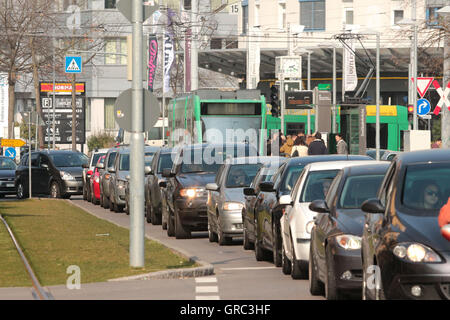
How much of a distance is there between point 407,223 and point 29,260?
9505mm

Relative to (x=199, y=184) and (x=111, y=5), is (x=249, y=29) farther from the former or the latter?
(x=199, y=184)

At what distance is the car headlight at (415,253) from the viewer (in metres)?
9.21

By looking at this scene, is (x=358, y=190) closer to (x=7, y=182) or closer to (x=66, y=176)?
(x=66, y=176)

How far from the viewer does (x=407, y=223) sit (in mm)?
9664

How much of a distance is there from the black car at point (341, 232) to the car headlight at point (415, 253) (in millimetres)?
2697

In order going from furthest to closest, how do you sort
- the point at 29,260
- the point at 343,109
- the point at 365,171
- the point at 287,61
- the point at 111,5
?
the point at 111,5, the point at 287,61, the point at 343,109, the point at 29,260, the point at 365,171

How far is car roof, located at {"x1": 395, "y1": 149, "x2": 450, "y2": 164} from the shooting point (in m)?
10.7

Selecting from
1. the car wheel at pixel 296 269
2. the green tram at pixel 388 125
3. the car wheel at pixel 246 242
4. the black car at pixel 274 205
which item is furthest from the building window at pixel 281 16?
the car wheel at pixel 296 269

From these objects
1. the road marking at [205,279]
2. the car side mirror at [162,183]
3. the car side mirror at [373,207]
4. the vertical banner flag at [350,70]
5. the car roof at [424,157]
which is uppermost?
the vertical banner flag at [350,70]

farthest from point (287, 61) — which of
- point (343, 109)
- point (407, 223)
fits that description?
point (407, 223)

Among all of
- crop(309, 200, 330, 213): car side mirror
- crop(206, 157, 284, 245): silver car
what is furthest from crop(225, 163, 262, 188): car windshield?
crop(309, 200, 330, 213): car side mirror

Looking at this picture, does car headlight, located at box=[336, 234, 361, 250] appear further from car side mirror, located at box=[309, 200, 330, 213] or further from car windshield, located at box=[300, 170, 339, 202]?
car windshield, located at box=[300, 170, 339, 202]

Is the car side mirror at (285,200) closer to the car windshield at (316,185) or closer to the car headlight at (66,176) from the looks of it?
the car windshield at (316,185)

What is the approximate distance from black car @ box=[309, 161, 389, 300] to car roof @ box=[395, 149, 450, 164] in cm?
149
